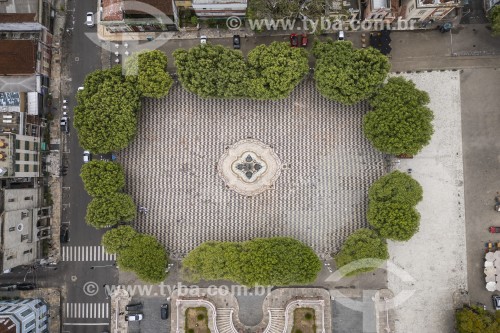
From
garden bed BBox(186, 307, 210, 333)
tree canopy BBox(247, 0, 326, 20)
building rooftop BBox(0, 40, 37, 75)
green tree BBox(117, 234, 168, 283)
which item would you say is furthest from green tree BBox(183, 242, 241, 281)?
building rooftop BBox(0, 40, 37, 75)

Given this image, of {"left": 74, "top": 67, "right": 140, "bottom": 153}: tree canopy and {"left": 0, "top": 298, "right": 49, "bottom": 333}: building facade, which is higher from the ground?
{"left": 74, "top": 67, "right": 140, "bottom": 153}: tree canopy

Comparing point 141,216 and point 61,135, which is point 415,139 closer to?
point 141,216

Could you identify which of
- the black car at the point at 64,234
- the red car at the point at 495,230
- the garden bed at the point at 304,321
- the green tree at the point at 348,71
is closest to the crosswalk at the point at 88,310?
the black car at the point at 64,234

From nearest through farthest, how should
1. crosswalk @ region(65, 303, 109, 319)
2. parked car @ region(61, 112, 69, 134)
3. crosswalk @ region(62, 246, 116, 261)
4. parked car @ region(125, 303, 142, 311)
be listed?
1. parked car @ region(125, 303, 142, 311)
2. crosswalk @ region(65, 303, 109, 319)
3. crosswalk @ region(62, 246, 116, 261)
4. parked car @ region(61, 112, 69, 134)

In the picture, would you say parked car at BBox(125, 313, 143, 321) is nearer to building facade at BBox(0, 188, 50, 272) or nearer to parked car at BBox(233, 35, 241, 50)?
building facade at BBox(0, 188, 50, 272)

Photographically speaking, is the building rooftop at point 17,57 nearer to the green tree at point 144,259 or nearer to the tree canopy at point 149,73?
the tree canopy at point 149,73

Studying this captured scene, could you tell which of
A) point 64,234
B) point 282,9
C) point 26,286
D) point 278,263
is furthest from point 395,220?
point 26,286
